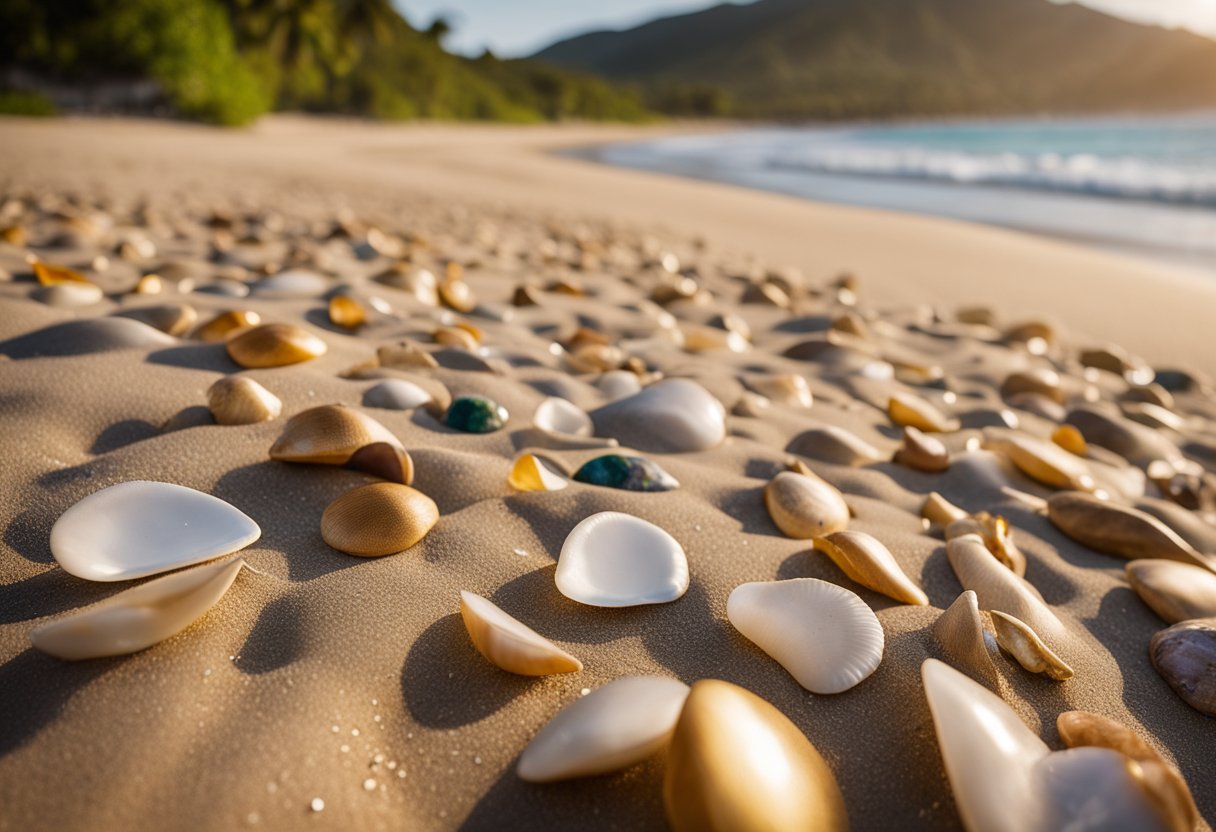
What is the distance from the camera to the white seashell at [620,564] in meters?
0.89

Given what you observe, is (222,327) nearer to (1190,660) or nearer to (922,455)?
(922,455)

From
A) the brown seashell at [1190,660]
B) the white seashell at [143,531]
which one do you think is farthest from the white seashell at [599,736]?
the brown seashell at [1190,660]

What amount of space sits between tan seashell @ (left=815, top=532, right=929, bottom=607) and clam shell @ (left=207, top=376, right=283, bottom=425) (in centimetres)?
93

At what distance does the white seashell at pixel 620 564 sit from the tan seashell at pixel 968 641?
12.6 inches

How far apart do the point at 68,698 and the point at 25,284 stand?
1.64 metres

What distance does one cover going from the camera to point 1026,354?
2.41 meters

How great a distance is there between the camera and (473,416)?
134 cm

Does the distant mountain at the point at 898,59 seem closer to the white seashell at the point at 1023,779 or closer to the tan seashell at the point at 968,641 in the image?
the tan seashell at the point at 968,641

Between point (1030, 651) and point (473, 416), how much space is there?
37.0 inches

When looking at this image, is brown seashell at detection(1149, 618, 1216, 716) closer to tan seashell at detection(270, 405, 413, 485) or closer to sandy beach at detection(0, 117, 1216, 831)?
sandy beach at detection(0, 117, 1216, 831)

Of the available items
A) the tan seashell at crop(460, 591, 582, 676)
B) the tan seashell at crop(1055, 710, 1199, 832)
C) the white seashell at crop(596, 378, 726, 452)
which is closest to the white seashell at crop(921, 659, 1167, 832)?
the tan seashell at crop(1055, 710, 1199, 832)

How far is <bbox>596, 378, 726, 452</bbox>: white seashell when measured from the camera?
1395mm

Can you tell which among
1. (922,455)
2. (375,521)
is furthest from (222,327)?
(922,455)

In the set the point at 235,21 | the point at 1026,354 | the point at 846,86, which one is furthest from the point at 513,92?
the point at 846,86
